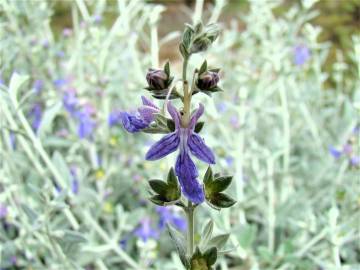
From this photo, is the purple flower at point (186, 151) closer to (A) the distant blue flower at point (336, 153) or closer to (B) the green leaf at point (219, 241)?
(B) the green leaf at point (219, 241)

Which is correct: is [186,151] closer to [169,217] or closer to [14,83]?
[14,83]

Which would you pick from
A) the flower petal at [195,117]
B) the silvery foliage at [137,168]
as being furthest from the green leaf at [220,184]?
the silvery foliage at [137,168]

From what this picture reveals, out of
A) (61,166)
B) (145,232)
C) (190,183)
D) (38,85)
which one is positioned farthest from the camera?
(38,85)

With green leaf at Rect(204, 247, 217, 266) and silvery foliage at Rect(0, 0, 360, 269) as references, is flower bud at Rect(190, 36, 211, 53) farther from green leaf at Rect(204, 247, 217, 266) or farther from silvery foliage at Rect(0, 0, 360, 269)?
silvery foliage at Rect(0, 0, 360, 269)

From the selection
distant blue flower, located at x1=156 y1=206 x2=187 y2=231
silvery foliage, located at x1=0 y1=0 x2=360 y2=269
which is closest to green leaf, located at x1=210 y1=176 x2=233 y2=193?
silvery foliage, located at x1=0 y1=0 x2=360 y2=269

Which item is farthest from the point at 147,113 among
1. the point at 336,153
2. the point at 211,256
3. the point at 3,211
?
the point at 336,153
